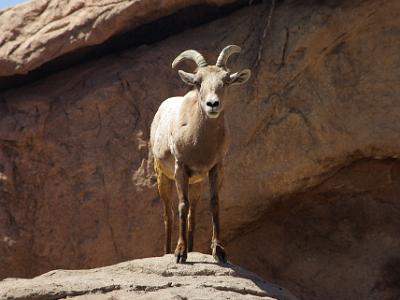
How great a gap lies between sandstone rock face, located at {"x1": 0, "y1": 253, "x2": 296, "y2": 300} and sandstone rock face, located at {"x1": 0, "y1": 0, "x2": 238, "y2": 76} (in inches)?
142

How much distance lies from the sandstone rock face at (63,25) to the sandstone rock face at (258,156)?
→ 56 centimetres

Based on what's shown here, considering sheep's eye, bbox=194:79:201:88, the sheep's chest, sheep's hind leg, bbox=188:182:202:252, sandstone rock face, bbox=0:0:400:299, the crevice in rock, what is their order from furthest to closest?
the crevice in rock < sandstone rock face, bbox=0:0:400:299 < sheep's hind leg, bbox=188:182:202:252 < the sheep's chest < sheep's eye, bbox=194:79:201:88

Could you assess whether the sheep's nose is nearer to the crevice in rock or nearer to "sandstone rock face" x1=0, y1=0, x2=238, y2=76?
"sandstone rock face" x1=0, y1=0, x2=238, y2=76

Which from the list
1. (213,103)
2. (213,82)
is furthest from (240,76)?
(213,103)

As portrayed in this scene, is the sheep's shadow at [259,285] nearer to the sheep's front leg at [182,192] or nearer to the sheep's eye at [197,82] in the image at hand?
the sheep's front leg at [182,192]

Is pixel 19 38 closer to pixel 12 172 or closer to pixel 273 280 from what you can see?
pixel 12 172

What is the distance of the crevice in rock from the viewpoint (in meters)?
11.3

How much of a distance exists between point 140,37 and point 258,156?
2.29 metres

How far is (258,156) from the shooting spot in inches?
420

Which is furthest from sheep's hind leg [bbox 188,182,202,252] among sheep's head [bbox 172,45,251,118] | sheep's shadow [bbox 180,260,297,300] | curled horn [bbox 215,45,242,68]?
curled horn [bbox 215,45,242,68]

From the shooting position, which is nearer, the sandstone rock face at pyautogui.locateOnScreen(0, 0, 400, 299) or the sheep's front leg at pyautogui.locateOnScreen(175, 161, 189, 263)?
the sheep's front leg at pyautogui.locateOnScreen(175, 161, 189, 263)

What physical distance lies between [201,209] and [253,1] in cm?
270

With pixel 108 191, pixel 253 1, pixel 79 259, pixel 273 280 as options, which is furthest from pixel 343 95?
pixel 79 259

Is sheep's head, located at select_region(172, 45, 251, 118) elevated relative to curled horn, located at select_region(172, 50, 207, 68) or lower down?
lower down
